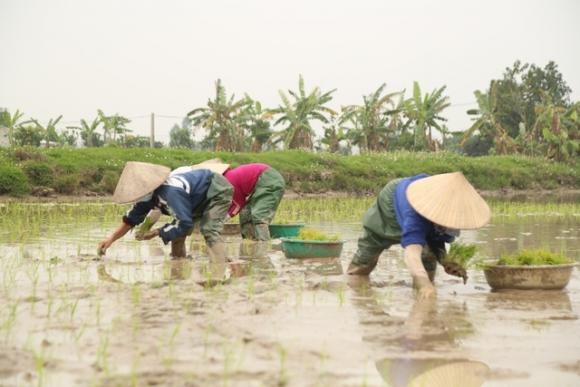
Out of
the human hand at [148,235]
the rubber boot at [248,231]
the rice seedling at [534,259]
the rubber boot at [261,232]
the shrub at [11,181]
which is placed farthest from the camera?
the shrub at [11,181]

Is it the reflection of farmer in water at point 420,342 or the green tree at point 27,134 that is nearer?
the reflection of farmer in water at point 420,342

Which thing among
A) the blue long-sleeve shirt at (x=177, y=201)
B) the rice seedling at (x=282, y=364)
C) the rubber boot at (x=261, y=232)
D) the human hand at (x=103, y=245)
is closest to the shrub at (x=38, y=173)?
A: the rubber boot at (x=261, y=232)

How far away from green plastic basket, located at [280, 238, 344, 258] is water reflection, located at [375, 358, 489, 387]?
130 inches

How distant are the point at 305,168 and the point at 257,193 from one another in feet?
44.5

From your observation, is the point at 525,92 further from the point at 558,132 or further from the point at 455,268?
the point at 455,268

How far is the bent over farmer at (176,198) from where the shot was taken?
580 cm

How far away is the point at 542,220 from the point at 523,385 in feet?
31.1

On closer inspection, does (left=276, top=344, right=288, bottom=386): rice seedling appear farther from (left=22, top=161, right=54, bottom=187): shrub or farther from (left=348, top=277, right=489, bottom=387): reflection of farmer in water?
(left=22, top=161, right=54, bottom=187): shrub

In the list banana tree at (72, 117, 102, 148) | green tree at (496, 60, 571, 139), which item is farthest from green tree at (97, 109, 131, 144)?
green tree at (496, 60, 571, 139)

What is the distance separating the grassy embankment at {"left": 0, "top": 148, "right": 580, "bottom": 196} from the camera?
17.1 meters

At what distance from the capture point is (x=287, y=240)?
22.2ft

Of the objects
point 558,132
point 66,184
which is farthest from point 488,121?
point 66,184

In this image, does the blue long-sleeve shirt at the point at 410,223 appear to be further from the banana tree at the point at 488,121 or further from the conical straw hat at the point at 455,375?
the banana tree at the point at 488,121

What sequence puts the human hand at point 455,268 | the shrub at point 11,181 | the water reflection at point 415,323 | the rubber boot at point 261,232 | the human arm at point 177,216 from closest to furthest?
the water reflection at point 415,323, the human hand at point 455,268, the human arm at point 177,216, the rubber boot at point 261,232, the shrub at point 11,181
